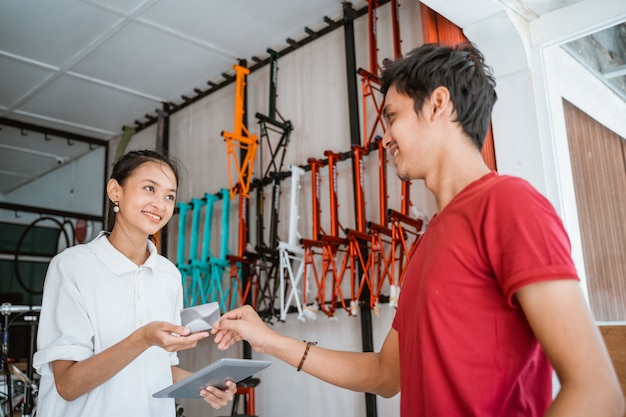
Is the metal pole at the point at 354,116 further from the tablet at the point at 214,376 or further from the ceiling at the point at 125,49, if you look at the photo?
the tablet at the point at 214,376

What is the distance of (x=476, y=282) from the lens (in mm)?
1116

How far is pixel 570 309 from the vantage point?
0.98 meters

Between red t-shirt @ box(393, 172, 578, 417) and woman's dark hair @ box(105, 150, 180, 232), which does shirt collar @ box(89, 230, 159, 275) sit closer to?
woman's dark hair @ box(105, 150, 180, 232)

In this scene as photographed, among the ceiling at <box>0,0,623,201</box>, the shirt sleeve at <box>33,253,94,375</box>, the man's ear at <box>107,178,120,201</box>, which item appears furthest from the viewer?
the ceiling at <box>0,0,623,201</box>

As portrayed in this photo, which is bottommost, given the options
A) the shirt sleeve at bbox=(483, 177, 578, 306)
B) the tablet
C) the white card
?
the tablet

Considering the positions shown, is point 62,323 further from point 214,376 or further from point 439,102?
point 439,102

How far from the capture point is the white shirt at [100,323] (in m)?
1.82

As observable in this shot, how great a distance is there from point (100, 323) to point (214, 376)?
46cm

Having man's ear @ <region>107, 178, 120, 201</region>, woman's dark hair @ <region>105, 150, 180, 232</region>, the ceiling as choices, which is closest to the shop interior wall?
the ceiling

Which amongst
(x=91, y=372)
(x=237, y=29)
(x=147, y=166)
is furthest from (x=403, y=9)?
(x=91, y=372)

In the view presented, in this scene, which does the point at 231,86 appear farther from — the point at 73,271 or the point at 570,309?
the point at 570,309

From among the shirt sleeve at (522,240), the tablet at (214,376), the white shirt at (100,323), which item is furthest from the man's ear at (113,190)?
the shirt sleeve at (522,240)

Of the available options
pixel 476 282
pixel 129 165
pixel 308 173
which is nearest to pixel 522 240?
pixel 476 282

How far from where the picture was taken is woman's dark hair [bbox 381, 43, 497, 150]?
52.5 inches
